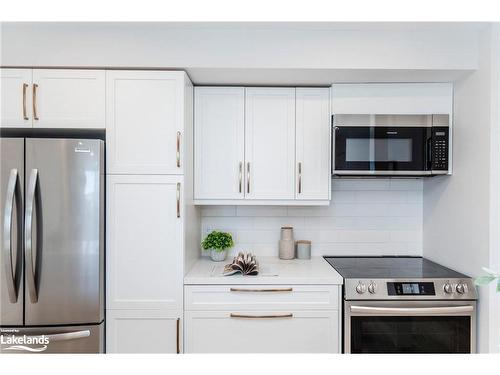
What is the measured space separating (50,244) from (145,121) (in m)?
0.83

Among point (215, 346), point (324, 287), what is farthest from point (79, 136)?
point (324, 287)

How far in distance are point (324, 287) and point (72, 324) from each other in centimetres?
140

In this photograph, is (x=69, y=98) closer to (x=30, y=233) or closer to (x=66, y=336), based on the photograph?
(x=30, y=233)

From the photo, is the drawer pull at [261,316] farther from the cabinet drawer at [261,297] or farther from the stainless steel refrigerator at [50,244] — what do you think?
the stainless steel refrigerator at [50,244]

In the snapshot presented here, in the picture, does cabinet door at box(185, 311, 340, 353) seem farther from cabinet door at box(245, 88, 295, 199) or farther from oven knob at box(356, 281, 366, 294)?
cabinet door at box(245, 88, 295, 199)

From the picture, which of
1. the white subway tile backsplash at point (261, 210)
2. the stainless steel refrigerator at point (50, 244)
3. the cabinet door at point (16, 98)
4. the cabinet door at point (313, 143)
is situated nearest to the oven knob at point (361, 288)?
the cabinet door at point (313, 143)

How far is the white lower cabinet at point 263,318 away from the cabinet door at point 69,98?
1117mm

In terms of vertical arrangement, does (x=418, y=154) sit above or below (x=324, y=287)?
above

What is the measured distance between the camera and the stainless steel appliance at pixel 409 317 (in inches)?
76.2

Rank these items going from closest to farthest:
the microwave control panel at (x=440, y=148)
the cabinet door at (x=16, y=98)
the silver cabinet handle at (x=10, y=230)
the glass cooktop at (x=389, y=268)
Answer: the silver cabinet handle at (x=10, y=230)
the cabinet door at (x=16, y=98)
the glass cooktop at (x=389, y=268)
the microwave control panel at (x=440, y=148)

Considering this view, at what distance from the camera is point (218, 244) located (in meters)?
2.38
